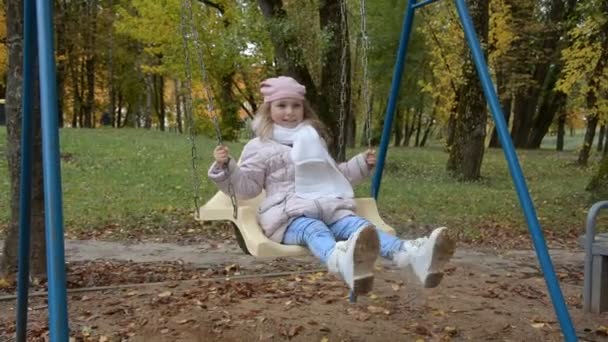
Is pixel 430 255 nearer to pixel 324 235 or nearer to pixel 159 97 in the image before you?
pixel 324 235

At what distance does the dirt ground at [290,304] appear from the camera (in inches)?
163

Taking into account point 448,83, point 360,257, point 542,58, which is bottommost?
point 360,257

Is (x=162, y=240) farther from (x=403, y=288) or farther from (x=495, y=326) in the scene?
(x=495, y=326)

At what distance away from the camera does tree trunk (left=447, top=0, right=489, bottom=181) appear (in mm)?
11492

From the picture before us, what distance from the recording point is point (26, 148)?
3.22 meters

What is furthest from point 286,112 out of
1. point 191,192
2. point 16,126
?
point 191,192

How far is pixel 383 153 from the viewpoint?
14.4 ft

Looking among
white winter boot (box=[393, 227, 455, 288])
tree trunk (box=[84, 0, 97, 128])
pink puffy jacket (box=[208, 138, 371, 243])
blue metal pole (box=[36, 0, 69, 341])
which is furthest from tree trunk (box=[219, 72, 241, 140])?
blue metal pole (box=[36, 0, 69, 341])

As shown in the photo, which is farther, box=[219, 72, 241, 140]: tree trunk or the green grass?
box=[219, 72, 241, 140]: tree trunk

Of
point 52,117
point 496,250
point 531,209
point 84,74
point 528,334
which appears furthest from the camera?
point 84,74

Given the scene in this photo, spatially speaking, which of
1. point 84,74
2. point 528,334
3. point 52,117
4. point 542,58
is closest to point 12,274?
point 52,117

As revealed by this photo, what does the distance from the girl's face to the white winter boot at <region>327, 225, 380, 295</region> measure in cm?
122

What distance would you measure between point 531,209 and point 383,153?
183 centimetres

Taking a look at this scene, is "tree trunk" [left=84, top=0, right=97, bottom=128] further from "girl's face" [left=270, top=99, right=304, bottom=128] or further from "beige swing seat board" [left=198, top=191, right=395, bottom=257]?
"beige swing seat board" [left=198, top=191, right=395, bottom=257]
